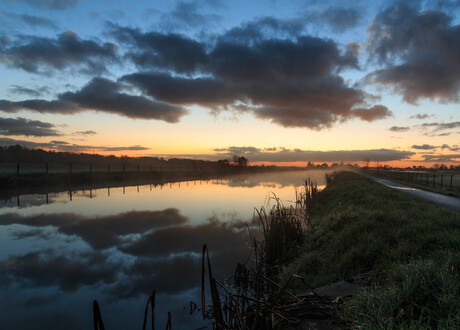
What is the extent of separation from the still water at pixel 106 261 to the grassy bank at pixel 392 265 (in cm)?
322

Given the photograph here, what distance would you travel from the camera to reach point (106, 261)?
9.54 metres

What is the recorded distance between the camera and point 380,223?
7.69m

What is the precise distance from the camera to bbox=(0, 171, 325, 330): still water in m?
6.29

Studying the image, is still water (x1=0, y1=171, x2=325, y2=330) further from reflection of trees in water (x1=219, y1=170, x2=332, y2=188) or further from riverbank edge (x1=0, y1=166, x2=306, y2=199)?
reflection of trees in water (x1=219, y1=170, x2=332, y2=188)

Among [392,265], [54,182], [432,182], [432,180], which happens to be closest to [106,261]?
[392,265]

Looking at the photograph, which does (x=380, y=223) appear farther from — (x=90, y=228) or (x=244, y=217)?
(x=90, y=228)

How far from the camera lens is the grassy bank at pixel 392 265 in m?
2.90

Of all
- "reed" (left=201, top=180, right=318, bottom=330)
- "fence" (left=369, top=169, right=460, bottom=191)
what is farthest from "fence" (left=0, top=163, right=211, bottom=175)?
"fence" (left=369, top=169, right=460, bottom=191)

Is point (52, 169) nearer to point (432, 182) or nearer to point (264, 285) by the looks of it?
point (264, 285)

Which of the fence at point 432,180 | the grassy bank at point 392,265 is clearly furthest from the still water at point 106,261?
Answer: the fence at point 432,180

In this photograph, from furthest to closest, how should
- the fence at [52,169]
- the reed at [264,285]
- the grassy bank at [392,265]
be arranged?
the fence at [52,169] → the reed at [264,285] → the grassy bank at [392,265]

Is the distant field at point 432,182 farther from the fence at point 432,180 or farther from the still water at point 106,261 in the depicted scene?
the still water at point 106,261

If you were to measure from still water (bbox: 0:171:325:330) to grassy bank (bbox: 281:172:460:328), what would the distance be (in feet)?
10.5

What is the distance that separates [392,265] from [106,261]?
930 centimetres
